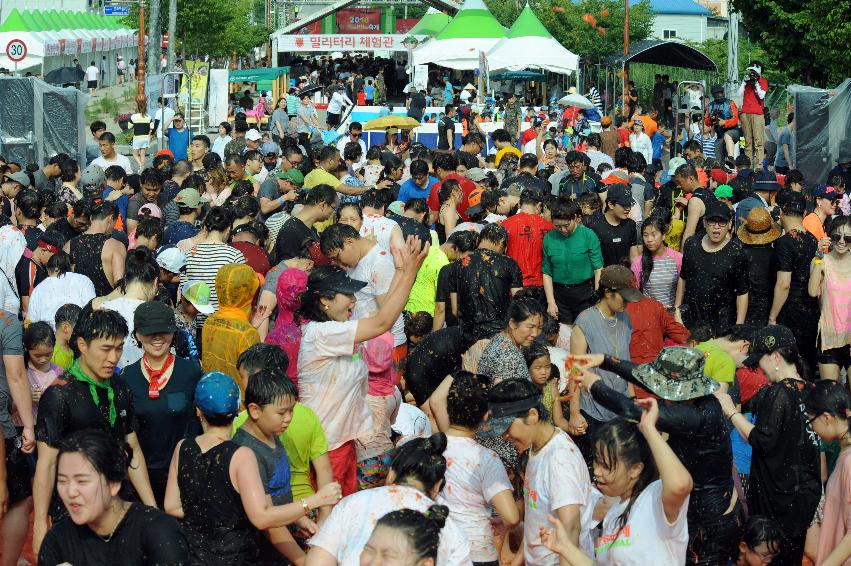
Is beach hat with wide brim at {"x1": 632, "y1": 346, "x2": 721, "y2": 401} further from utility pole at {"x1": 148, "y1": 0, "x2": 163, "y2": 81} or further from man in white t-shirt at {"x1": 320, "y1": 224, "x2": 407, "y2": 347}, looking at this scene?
utility pole at {"x1": 148, "y1": 0, "x2": 163, "y2": 81}

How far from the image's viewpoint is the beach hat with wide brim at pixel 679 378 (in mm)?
4914

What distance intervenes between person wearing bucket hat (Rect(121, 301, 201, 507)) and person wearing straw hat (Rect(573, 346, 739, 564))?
203 cm

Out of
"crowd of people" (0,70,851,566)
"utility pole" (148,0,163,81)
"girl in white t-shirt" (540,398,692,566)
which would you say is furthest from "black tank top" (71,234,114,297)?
"utility pole" (148,0,163,81)

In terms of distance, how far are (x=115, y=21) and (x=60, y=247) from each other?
235 feet

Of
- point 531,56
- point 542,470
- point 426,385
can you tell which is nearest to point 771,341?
point 426,385

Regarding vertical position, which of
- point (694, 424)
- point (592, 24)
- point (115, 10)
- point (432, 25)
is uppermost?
point (115, 10)

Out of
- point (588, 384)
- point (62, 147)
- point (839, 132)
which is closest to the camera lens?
point (588, 384)

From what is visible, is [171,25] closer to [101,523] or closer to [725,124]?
[725,124]

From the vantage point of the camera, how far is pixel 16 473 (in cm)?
653

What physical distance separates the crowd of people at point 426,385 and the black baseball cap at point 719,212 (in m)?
0.03

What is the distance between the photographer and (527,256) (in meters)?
9.84

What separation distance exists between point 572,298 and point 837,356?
210 cm

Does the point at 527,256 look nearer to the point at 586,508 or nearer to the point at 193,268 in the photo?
the point at 193,268

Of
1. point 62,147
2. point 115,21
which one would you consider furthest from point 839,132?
point 115,21
